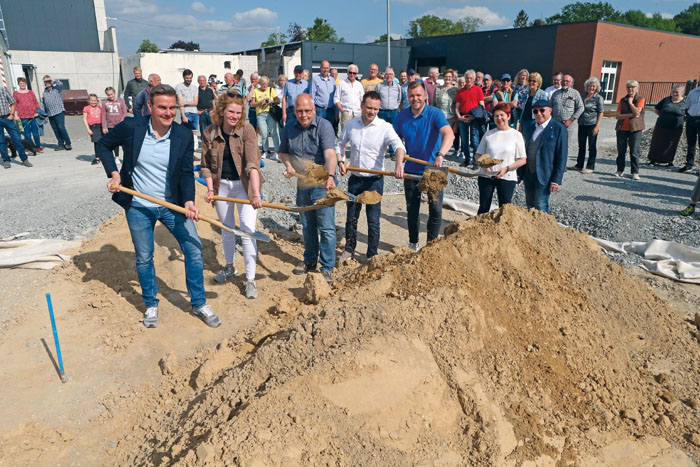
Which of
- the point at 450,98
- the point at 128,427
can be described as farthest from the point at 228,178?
the point at 450,98

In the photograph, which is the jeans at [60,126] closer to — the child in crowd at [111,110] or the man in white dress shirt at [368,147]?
the child in crowd at [111,110]

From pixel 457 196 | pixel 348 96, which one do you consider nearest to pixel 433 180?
pixel 457 196

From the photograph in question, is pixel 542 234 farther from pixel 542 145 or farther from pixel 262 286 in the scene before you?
pixel 262 286

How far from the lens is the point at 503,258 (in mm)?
3996

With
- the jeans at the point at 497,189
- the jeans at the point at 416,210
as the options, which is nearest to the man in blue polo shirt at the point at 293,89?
the jeans at the point at 416,210

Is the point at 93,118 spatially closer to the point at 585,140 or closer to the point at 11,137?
the point at 11,137

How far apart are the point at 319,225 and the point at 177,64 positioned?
Result: 1256 inches

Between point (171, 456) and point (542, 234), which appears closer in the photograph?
point (171, 456)

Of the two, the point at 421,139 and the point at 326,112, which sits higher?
the point at 326,112

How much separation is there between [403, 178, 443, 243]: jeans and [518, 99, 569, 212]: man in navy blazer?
3.95 feet

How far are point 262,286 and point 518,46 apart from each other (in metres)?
28.6

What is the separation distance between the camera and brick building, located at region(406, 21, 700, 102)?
26.4 metres

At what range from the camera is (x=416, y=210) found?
570 centimetres

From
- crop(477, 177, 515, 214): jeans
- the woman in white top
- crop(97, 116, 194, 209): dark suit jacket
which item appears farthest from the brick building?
crop(97, 116, 194, 209): dark suit jacket
